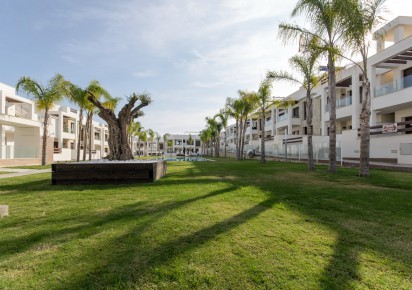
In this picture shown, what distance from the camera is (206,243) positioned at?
3.73 metres

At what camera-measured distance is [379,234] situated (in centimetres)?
429

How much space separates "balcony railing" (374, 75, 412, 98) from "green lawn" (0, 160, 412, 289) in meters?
17.6

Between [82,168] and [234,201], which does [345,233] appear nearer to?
[234,201]

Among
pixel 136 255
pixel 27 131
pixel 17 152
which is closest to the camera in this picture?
pixel 136 255

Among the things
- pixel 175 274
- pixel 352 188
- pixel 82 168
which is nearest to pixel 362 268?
pixel 175 274

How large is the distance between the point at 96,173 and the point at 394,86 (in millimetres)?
22566

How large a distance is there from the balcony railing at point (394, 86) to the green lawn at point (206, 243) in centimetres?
1759

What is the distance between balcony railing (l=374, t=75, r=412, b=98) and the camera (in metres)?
19.9

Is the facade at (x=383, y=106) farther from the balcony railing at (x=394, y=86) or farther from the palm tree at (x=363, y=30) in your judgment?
the palm tree at (x=363, y=30)

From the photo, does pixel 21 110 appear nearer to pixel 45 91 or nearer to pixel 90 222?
pixel 45 91

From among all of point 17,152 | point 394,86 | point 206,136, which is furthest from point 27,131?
point 206,136

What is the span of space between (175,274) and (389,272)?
2.38 metres

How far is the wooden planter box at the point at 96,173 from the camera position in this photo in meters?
9.45

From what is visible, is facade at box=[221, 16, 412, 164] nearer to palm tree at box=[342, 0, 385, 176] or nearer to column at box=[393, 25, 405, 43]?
column at box=[393, 25, 405, 43]
